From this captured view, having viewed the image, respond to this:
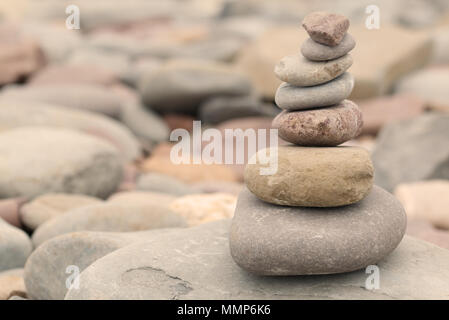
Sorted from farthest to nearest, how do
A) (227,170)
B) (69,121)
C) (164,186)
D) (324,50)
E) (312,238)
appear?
(69,121)
(227,170)
(164,186)
(324,50)
(312,238)

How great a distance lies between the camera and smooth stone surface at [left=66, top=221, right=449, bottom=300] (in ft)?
8.85

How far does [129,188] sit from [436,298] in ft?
12.3

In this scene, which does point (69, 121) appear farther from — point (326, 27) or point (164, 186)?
point (326, 27)

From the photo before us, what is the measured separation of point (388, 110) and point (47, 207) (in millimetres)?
5773

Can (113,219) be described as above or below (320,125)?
below

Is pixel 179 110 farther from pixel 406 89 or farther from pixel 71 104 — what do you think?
pixel 406 89

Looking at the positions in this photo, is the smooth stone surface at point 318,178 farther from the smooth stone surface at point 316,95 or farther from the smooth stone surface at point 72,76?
the smooth stone surface at point 72,76

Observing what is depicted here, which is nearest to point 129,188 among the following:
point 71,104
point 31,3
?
point 71,104

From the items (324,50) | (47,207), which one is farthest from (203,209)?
(324,50)

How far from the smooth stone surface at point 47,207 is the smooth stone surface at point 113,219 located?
452 mm

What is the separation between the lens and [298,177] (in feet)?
9.10

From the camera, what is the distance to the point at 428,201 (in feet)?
17.2

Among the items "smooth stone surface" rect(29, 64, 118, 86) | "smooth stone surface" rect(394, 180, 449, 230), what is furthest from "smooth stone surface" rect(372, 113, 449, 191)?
"smooth stone surface" rect(29, 64, 118, 86)

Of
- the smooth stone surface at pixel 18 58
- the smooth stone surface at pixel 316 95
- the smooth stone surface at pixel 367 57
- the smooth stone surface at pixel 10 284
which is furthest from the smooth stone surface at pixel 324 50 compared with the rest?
the smooth stone surface at pixel 18 58
